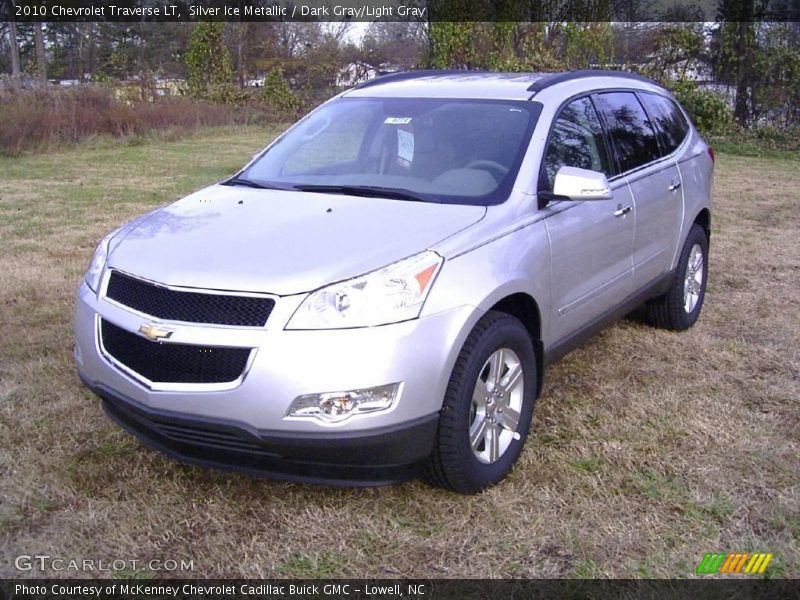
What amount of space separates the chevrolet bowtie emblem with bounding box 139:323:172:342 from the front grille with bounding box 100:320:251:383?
0.03 meters

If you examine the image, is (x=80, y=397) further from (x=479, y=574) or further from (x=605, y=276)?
(x=605, y=276)

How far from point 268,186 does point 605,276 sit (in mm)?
1861

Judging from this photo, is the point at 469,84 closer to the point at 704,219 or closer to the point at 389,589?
the point at 704,219

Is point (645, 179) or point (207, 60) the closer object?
point (645, 179)

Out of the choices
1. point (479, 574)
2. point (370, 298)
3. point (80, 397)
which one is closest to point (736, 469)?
point (479, 574)

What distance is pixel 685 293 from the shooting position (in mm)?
5684

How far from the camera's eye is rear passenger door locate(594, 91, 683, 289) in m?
4.78

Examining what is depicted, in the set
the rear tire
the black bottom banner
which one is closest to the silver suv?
the black bottom banner

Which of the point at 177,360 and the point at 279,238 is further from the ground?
the point at 279,238

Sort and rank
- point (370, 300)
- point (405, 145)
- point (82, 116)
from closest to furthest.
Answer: point (370, 300) < point (405, 145) < point (82, 116)

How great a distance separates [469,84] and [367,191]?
1.04m

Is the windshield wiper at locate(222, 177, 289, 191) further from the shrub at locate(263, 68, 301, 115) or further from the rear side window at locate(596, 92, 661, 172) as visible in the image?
the shrub at locate(263, 68, 301, 115)

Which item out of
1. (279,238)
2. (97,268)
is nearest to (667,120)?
(279,238)

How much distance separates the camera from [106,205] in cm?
1062
